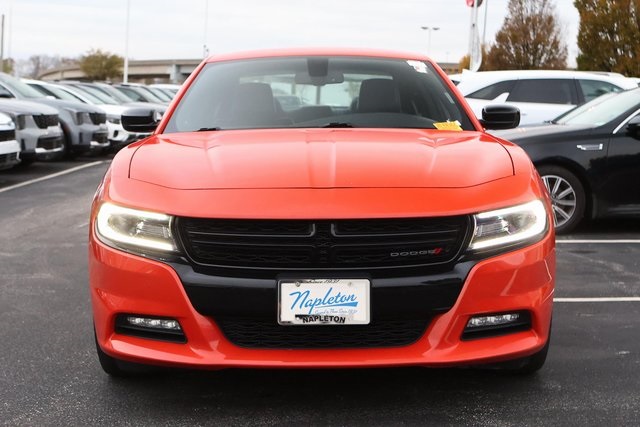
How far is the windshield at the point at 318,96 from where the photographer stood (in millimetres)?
4480

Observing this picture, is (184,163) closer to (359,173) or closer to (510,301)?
(359,173)

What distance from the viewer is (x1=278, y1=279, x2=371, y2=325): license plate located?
3096 mm

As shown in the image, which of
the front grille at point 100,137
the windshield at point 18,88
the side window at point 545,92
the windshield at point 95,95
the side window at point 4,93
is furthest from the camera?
the windshield at point 95,95

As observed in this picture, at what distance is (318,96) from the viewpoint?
4922mm

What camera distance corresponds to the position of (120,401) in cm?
351

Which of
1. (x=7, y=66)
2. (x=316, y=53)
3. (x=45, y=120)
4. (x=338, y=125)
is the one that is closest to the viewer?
(x=338, y=125)

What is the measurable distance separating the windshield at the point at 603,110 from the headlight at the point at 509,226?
492 cm

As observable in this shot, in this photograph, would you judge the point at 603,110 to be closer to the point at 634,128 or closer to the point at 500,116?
the point at 634,128

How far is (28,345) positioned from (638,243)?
5247 millimetres

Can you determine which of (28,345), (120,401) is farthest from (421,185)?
(28,345)

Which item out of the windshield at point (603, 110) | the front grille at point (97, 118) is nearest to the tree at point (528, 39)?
the front grille at point (97, 118)

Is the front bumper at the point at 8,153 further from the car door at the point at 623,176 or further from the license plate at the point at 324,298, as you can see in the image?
the license plate at the point at 324,298

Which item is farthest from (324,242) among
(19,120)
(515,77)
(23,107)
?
(23,107)

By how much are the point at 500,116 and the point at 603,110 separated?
378 cm
